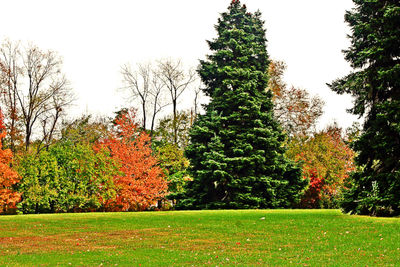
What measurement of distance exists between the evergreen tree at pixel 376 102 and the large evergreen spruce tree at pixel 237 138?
984 centimetres

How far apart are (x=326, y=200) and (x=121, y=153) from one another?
19039 mm

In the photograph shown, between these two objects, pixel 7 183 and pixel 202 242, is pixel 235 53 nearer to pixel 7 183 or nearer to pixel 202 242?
pixel 7 183

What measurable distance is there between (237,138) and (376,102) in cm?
1231

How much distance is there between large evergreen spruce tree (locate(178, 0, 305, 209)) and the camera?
1126 inches

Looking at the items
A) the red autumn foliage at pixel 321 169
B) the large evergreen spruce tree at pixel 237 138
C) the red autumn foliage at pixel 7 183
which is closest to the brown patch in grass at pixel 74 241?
the red autumn foliage at pixel 7 183

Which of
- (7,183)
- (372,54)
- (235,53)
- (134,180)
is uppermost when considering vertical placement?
(235,53)

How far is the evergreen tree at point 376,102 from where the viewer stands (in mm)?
17156

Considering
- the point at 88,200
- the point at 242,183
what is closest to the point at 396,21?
the point at 242,183

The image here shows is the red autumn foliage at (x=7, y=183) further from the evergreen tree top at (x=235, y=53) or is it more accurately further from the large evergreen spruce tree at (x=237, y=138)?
the evergreen tree top at (x=235, y=53)

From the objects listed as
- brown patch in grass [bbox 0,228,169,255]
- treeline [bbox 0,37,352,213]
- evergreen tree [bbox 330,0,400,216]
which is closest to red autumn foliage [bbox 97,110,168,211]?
treeline [bbox 0,37,352,213]

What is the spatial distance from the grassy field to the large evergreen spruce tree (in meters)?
10.0

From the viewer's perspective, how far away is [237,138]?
1164 inches

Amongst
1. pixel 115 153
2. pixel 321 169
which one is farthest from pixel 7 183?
pixel 321 169

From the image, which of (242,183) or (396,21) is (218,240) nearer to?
(396,21)
